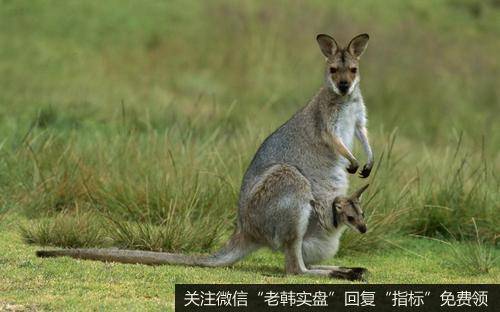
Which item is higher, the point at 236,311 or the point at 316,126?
the point at 316,126

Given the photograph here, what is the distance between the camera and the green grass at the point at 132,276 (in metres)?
6.25

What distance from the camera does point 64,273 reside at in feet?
22.6

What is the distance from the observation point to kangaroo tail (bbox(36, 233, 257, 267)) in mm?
7328

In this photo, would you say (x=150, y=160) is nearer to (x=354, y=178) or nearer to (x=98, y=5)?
(x=354, y=178)

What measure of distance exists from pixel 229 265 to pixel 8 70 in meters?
10.9

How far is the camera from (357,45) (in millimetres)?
7973

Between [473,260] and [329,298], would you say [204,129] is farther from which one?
[329,298]

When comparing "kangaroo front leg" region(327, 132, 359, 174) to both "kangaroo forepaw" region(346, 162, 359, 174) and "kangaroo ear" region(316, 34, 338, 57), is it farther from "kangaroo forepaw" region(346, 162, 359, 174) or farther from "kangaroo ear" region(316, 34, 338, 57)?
"kangaroo ear" region(316, 34, 338, 57)

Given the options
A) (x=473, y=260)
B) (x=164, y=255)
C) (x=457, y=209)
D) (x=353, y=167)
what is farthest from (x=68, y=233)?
(x=457, y=209)

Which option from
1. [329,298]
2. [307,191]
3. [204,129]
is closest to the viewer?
[329,298]

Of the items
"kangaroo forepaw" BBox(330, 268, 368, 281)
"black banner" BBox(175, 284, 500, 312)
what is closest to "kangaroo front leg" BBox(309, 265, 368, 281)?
"kangaroo forepaw" BBox(330, 268, 368, 281)

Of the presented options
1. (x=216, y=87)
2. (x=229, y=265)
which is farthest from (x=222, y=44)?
(x=229, y=265)

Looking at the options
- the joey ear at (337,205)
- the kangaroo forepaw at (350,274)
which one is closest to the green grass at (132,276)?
the kangaroo forepaw at (350,274)

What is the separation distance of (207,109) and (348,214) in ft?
24.9
